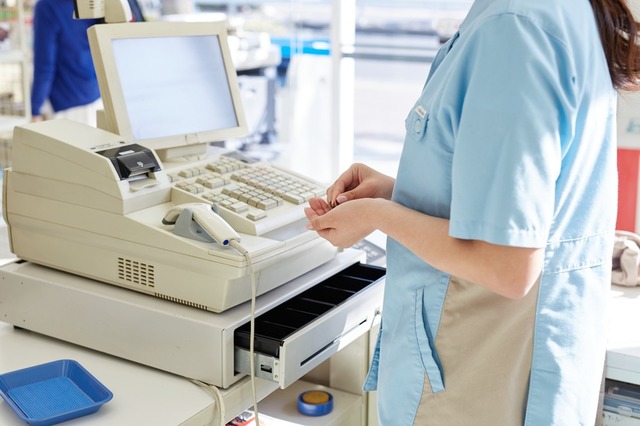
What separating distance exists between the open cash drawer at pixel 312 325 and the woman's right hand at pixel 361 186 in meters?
0.25

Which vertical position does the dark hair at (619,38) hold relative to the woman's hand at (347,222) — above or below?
above

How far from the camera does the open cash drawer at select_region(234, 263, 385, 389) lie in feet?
4.31

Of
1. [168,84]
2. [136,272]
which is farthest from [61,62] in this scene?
[136,272]

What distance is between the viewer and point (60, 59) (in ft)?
13.6

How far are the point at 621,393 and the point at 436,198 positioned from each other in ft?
2.50

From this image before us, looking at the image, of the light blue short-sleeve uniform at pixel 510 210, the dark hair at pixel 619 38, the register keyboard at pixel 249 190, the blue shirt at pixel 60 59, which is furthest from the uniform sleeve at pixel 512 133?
the blue shirt at pixel 60 59

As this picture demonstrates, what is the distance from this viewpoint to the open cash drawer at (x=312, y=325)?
4.31 feet

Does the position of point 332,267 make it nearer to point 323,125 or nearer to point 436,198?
point 436,198

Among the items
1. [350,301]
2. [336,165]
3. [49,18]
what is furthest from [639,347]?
[49,18]

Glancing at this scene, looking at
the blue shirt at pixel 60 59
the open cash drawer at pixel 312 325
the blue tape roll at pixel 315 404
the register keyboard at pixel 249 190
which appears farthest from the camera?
the blue shirt at pixel 60 59

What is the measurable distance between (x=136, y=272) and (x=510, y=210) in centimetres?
75

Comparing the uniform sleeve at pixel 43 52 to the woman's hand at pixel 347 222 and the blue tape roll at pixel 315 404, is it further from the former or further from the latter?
the woman's hand at pixel 347 222

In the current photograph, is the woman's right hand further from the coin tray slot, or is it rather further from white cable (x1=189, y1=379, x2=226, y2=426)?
white cable (x1=189, y1=379, x2=226, y2=426)

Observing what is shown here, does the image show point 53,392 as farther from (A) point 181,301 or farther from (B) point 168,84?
(B) point 168,84
